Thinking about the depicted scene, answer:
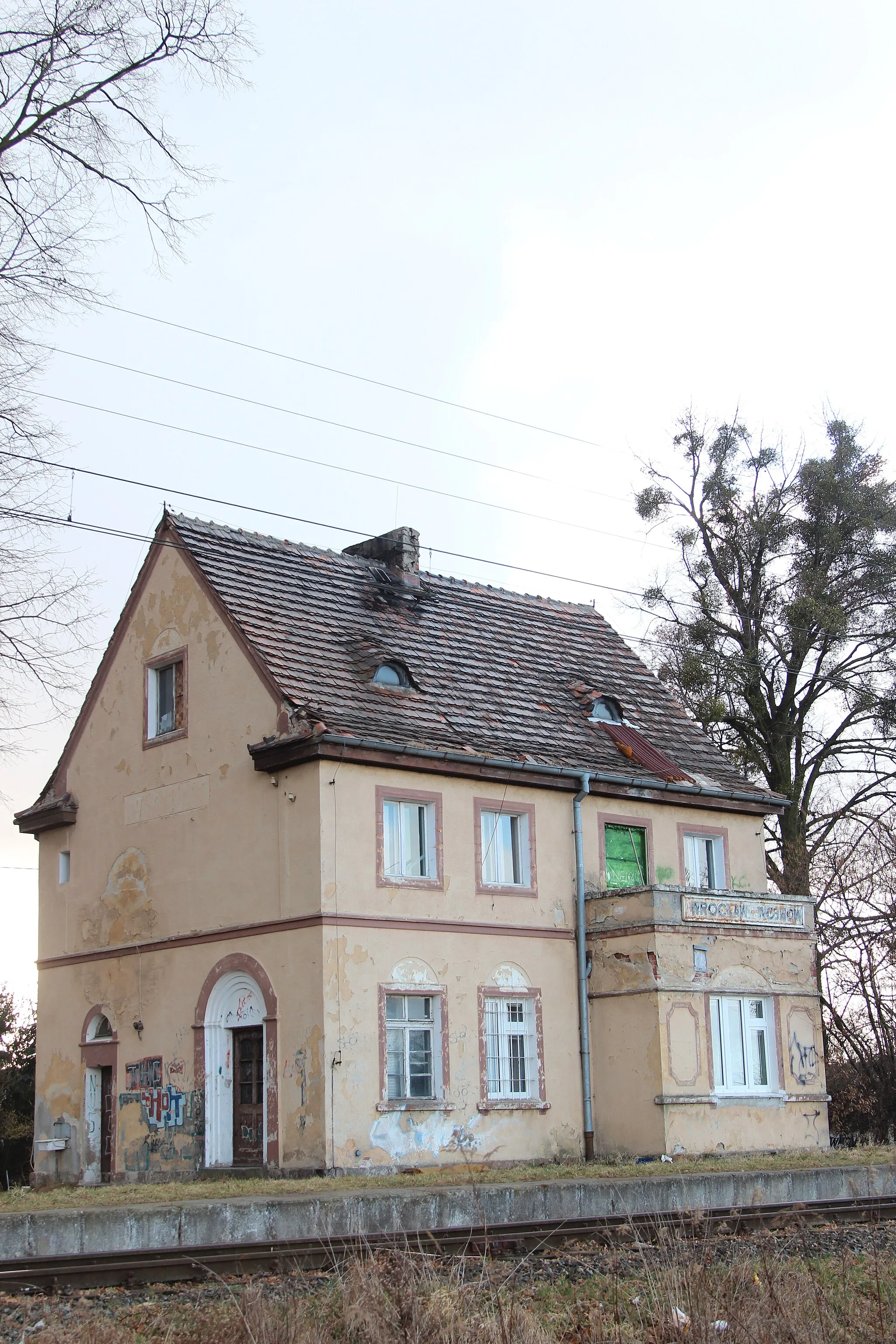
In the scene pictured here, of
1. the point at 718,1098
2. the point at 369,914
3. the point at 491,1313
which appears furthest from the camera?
the point at 718,1098

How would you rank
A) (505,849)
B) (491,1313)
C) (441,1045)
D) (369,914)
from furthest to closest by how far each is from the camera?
(505,849) → (441,1045) → (369,914) → (491,1313)

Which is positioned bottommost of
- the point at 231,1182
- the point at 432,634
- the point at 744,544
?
the point at 231,1182

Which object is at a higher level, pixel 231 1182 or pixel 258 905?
pixel 258 905

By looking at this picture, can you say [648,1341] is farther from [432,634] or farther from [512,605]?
[512,605]

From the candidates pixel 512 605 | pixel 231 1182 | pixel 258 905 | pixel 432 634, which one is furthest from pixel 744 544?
pixel 231 1182

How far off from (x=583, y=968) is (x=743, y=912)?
9.11 ft

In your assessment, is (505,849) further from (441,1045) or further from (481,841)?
(441,1045)

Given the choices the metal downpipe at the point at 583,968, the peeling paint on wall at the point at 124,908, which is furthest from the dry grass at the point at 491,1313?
the peeling paint on wall at the point at 124,908

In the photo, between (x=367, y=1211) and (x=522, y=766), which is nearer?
(x=367, y=1211)

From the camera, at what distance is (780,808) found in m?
29.4

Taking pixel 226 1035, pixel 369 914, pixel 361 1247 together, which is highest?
pixel 369 914

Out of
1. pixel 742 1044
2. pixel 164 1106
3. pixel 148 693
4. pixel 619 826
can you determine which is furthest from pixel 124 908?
pixel 742 1044

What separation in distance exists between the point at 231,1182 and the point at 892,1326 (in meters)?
12.4

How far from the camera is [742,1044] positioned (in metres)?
24.7
